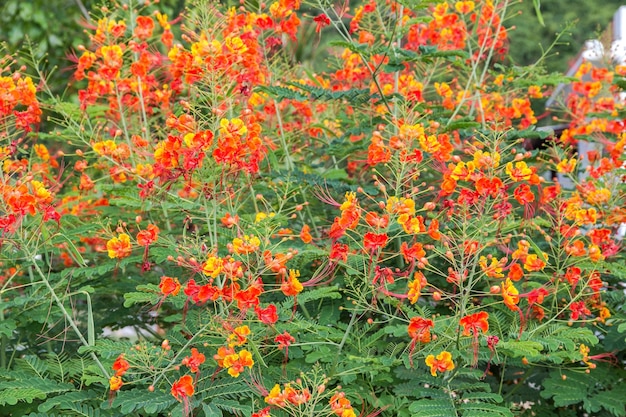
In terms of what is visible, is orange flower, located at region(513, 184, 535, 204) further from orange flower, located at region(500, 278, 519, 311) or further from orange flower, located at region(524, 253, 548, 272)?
orange flower, located at region(500, 278, 519, 311)

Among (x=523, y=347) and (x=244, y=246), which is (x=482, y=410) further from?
(x=244, y=246)

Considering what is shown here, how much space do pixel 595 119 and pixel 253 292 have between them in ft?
9.27

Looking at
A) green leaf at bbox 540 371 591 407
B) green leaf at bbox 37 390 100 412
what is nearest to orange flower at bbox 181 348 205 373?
green leaf at bbox 37 390 100 412

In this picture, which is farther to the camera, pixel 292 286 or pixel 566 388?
pixel 566 388

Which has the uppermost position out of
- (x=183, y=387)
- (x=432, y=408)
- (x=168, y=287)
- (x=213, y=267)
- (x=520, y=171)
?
(x=520, y=171)

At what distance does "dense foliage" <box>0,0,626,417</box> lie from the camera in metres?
2.69

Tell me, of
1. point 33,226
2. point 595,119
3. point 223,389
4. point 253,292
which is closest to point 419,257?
point 253,292

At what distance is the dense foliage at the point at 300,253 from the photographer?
269 centimetres

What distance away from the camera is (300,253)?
3.00m

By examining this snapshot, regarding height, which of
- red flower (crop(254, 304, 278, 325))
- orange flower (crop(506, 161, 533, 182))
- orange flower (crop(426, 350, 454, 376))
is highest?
orange flower (crop(506, 161, 533, 182))

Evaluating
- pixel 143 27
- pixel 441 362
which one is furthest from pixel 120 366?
pixel 143 27

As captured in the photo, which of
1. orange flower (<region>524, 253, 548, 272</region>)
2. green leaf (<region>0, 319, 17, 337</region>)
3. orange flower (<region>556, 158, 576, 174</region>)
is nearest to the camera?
orange flower (<region>524, 253, 548, 272</region>)

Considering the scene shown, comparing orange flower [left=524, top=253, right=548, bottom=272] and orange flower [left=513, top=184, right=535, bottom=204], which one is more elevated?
orange flower [left=513, top=184, right=535, bottom=204]

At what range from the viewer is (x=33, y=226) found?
10.4 feet
